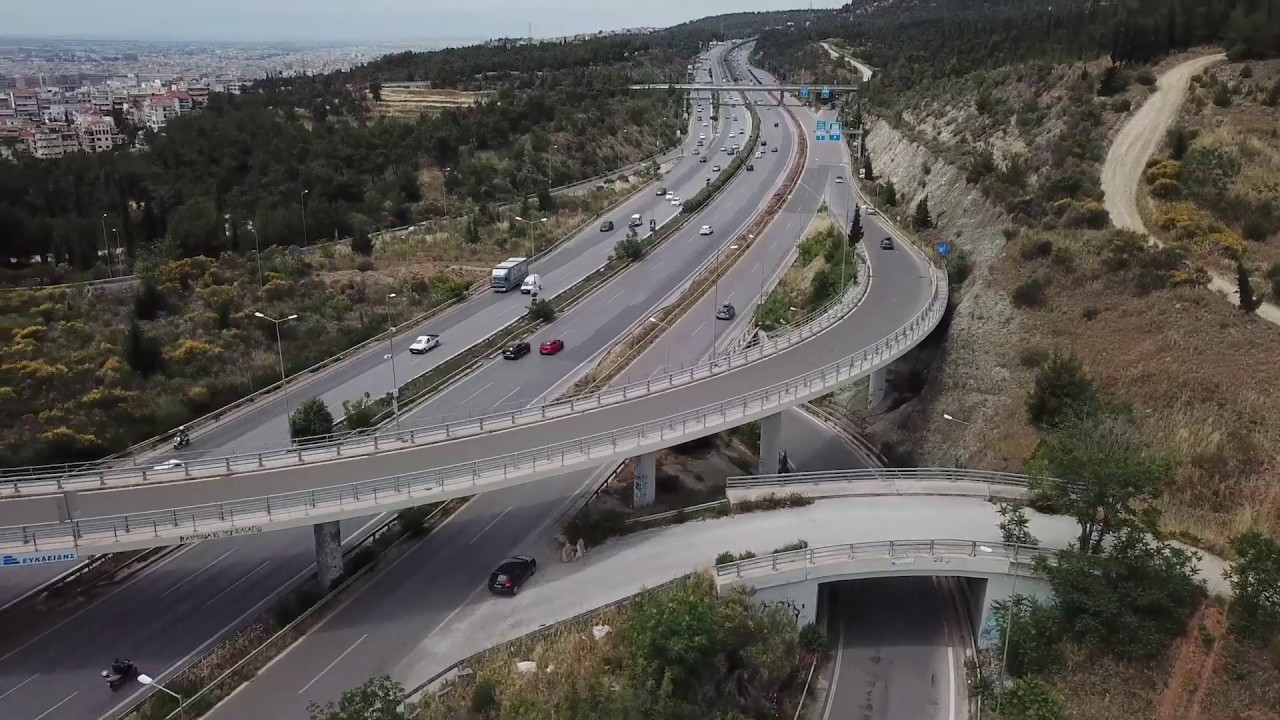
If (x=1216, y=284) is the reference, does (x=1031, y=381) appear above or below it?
below

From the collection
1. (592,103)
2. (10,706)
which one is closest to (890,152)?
(592,103)

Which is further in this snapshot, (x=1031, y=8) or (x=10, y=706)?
(x=1031, y=8)

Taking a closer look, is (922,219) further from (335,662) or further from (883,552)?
(335,662)

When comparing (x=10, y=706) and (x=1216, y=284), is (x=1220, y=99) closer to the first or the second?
(x=1216, y=284)

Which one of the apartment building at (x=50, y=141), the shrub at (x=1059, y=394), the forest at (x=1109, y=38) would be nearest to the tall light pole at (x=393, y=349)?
the shrub at (x=1059, y=394)

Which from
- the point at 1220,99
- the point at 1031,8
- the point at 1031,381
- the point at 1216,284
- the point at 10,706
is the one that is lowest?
the point at 10,706

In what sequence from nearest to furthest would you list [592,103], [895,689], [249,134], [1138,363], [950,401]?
[895,689] → [1138,363] → [950,401] → [249,134] → [592,103]

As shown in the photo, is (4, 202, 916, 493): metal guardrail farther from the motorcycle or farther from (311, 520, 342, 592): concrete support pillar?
the motorcycle
